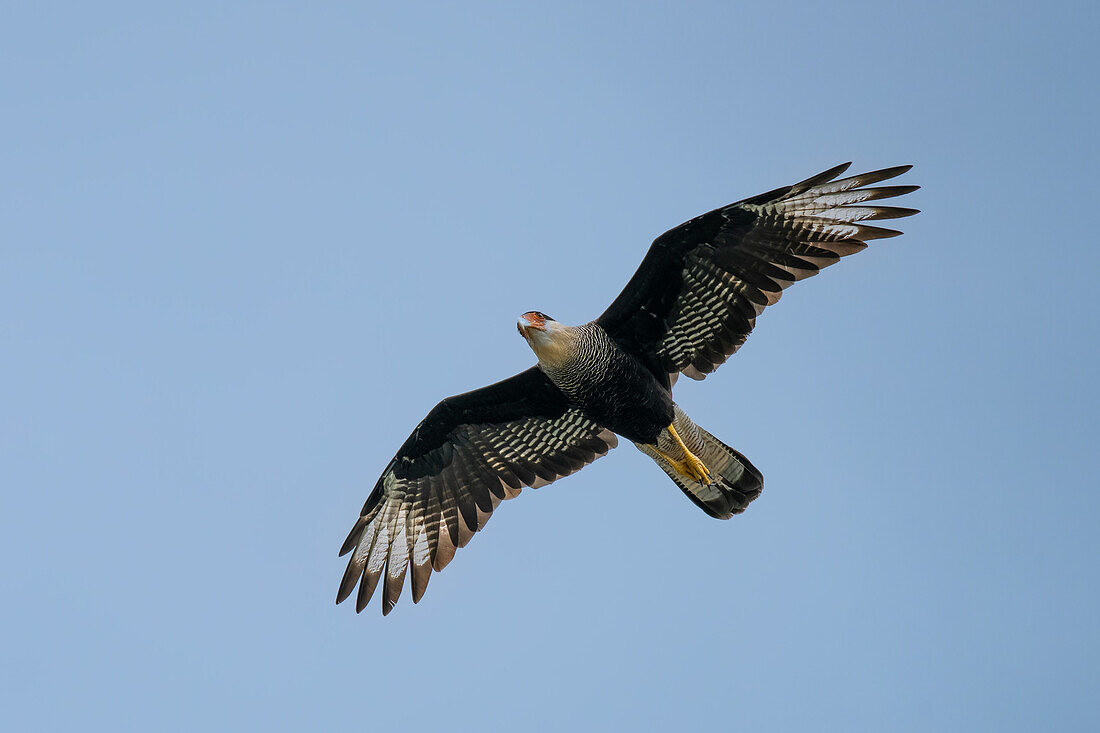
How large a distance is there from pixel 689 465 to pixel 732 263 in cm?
177

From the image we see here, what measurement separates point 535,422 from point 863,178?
354 centimetres

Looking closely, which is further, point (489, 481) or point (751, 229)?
point (489, 481)

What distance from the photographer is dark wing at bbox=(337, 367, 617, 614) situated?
10.2 metres

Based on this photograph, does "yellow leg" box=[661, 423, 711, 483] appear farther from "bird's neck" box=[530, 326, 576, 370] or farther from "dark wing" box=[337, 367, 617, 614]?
"bird's neck" box=[530, 326, 576, 370]

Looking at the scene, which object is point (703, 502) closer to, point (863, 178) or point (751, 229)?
point (751, 229)

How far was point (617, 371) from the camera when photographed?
9.23 meters

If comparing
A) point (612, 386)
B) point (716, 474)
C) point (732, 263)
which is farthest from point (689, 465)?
point (732, 263)

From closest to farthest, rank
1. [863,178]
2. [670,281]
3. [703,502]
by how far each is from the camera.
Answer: [863,178], [670,281], [703,502]

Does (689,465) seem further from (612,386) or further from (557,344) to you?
(557,344)

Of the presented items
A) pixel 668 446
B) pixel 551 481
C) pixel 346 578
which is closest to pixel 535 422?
pixel 551 481

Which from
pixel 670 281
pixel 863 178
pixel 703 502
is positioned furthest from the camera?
pixel 703 502

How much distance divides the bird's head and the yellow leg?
3.90 feet

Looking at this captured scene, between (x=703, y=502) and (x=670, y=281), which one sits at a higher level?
(x=670, y=281)

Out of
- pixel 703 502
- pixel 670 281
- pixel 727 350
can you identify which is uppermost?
pixel 670 281
